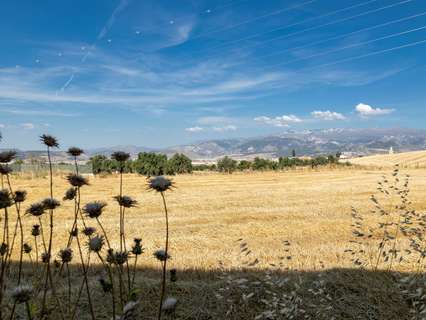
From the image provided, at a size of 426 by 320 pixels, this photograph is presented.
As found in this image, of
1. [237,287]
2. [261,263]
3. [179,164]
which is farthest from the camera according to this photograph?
[179,164]

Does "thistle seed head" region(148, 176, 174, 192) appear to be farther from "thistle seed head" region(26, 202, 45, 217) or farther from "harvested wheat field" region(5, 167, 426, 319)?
"thistle seed head" region(26, 202, 45, 217)

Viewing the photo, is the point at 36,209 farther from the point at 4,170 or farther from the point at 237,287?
the point at 237,287

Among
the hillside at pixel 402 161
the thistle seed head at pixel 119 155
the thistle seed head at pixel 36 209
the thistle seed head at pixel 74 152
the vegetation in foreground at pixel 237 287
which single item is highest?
the thistle seed head at pixel 74 152

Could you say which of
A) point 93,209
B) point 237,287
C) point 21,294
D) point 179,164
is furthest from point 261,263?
point 179,164

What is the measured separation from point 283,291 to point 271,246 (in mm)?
4022

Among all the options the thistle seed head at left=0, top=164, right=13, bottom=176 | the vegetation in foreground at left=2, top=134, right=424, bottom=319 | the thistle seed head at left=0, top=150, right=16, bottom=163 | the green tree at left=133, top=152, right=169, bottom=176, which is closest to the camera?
the thistle seed head at left=0, top=150, right=16, bottom=163

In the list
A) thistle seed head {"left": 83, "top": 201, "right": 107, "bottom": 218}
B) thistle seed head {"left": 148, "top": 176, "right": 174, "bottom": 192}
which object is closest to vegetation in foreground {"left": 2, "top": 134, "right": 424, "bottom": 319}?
thistle seed head {"left": 83, "top": 201, "right": 107, "bottom": 218}

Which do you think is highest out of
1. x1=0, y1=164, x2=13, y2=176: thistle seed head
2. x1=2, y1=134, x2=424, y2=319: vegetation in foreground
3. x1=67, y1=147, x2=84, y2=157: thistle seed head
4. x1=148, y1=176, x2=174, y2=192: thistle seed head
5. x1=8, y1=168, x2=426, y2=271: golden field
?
x1=67, y1=147, x2=84, y2=157: thistle seed head

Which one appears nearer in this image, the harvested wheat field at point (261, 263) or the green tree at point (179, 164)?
the harvested wheat field at point (261, 263)

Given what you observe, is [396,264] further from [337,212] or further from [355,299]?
[337,212]

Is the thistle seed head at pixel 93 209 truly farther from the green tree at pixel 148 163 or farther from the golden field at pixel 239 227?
the green tree at pixel 148 163

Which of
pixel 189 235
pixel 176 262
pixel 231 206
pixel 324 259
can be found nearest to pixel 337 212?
pixel 231 206

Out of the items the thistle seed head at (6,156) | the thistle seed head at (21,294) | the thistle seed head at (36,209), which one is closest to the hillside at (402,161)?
the thistle seed head at (36,209)

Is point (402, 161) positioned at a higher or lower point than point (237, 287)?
higher
